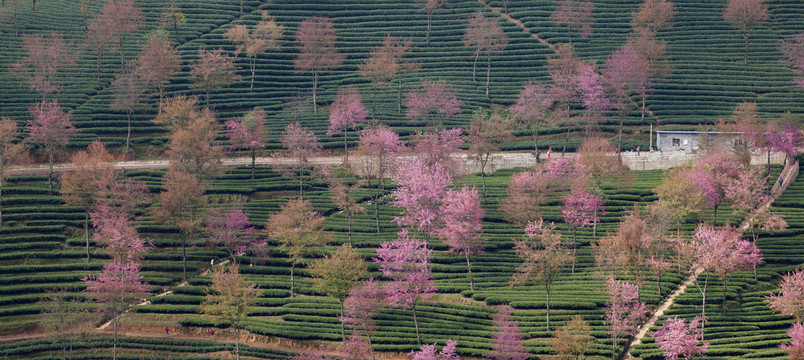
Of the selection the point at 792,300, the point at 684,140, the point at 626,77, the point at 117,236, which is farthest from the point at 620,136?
the point at 117,236

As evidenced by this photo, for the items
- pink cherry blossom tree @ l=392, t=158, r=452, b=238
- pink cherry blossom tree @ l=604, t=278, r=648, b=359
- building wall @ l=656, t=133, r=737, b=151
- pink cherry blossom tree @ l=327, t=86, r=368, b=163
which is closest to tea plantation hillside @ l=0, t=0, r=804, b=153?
pink cherry blossom tree @ l=327, t=86, r=368, b=163

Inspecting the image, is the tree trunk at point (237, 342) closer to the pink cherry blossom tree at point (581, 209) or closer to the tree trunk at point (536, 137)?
the pink cherry blossom tree at point (581, 209)

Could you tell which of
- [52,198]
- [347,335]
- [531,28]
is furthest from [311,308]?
[531,28]

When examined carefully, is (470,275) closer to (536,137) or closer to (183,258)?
(183,258)

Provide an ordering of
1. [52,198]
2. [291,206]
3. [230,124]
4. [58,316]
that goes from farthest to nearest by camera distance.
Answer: [230,124] → [52,198] → [291,206] → [58,316]

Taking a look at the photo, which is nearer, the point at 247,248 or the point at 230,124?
the point at 247,248

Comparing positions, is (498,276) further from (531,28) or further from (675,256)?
(531,28)
